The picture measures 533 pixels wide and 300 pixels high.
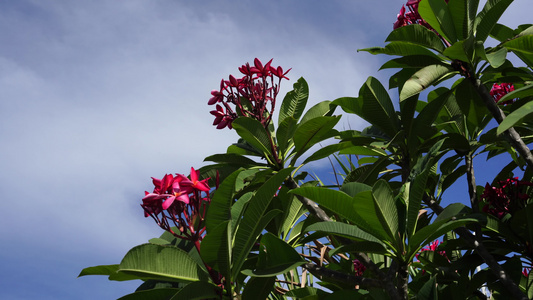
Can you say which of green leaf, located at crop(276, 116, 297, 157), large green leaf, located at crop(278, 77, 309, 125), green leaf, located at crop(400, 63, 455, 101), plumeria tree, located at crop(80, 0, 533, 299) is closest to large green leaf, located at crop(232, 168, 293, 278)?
plumeria tree, located at crop(80, 0, 533, 299)

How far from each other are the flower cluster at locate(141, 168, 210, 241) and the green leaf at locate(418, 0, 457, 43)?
1283 millimetres

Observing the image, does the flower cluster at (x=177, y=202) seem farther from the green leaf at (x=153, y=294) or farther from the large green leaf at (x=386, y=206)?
the large green leaf at (x=386, y=206)

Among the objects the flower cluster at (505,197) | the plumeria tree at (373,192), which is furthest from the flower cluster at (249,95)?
the flower cluster at (505,197)

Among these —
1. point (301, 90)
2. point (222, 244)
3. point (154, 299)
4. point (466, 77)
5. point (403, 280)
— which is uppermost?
point (301, 90)

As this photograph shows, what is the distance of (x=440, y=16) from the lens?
2.28 metres

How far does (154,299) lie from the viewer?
197 centimetres

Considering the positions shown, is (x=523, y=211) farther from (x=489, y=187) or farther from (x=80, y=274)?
(x=80, y=274)

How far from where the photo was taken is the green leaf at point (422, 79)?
87.4 inches

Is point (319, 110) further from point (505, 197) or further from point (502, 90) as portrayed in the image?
point (502, 90)

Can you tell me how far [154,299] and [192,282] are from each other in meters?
0.26

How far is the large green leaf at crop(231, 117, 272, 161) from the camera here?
89.7 inches

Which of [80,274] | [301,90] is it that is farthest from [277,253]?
[301,90]

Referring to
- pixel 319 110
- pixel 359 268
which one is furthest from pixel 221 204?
pixel 359 268

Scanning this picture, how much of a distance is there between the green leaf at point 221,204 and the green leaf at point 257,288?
290 mm
